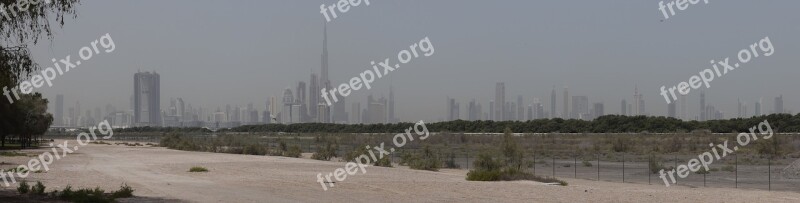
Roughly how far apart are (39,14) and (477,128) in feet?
534

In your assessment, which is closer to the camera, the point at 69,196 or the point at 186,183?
the point at 69,196

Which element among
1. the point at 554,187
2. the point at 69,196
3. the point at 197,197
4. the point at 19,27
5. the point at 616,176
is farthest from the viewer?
the point at 616,176

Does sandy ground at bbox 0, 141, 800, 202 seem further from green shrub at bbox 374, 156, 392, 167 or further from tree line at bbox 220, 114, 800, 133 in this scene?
tree line at bbox 220, 114, 800, 133

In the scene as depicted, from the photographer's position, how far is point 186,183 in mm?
34156

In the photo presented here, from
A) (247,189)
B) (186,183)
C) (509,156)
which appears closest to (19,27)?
(247,189)

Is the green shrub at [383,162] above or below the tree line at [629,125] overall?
below

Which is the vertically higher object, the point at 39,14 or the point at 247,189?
the point at 39,14

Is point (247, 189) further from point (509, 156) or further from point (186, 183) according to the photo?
point (509, 156)

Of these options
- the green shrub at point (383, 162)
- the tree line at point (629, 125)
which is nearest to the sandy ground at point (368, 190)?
the green shrub at point (383, 162)

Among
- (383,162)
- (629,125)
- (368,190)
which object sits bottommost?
(383,162)

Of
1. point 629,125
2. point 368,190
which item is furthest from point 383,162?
point 629,125

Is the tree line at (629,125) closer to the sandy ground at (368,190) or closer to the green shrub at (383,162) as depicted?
the green shrub at (383,162)

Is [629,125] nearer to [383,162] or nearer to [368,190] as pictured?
[383,162]

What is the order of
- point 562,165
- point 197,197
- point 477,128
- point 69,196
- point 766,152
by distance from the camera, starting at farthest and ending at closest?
1. point 477,128
2. point 766,152
3. point 562,165
4. point 197,197
5. point 69,196
